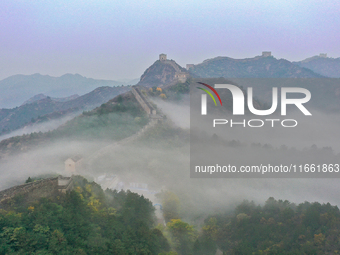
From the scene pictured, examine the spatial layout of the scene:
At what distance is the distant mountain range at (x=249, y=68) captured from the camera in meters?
126

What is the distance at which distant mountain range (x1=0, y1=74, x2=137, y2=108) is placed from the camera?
156m

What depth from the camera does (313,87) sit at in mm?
92750

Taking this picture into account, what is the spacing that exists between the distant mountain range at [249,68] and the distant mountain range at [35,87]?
9011 centimetres

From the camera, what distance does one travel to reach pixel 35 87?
178 meters

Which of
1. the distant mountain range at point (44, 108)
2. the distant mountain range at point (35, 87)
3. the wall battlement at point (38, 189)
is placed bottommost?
the wall battlement at point (38, 189)

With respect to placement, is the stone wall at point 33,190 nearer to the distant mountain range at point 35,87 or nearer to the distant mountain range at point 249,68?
the distant mountain range at point 249,68

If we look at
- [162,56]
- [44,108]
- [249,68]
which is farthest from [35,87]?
[249,68]

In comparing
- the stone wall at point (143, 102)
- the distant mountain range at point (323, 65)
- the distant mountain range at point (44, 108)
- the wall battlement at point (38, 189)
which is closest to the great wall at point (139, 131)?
the stone wall at point (143, 102)

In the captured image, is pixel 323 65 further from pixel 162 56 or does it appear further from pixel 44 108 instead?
pixel 44 108

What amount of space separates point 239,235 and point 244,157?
93.0ft

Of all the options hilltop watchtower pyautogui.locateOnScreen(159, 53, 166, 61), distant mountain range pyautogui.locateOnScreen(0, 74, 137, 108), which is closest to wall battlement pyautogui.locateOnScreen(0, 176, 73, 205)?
hilltop watchtower pyautogui.locateOnScreen(159, 53, 166, 61)

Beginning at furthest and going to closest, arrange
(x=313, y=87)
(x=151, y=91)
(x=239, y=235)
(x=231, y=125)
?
1. (x=313, y=87)
2. (x=231, y=125)
3. (x=151, y=91)
4. (x=239, y=235)

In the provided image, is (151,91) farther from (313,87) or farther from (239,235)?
(313,87)

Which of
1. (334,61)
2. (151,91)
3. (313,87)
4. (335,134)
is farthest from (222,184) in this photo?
(334,61)
